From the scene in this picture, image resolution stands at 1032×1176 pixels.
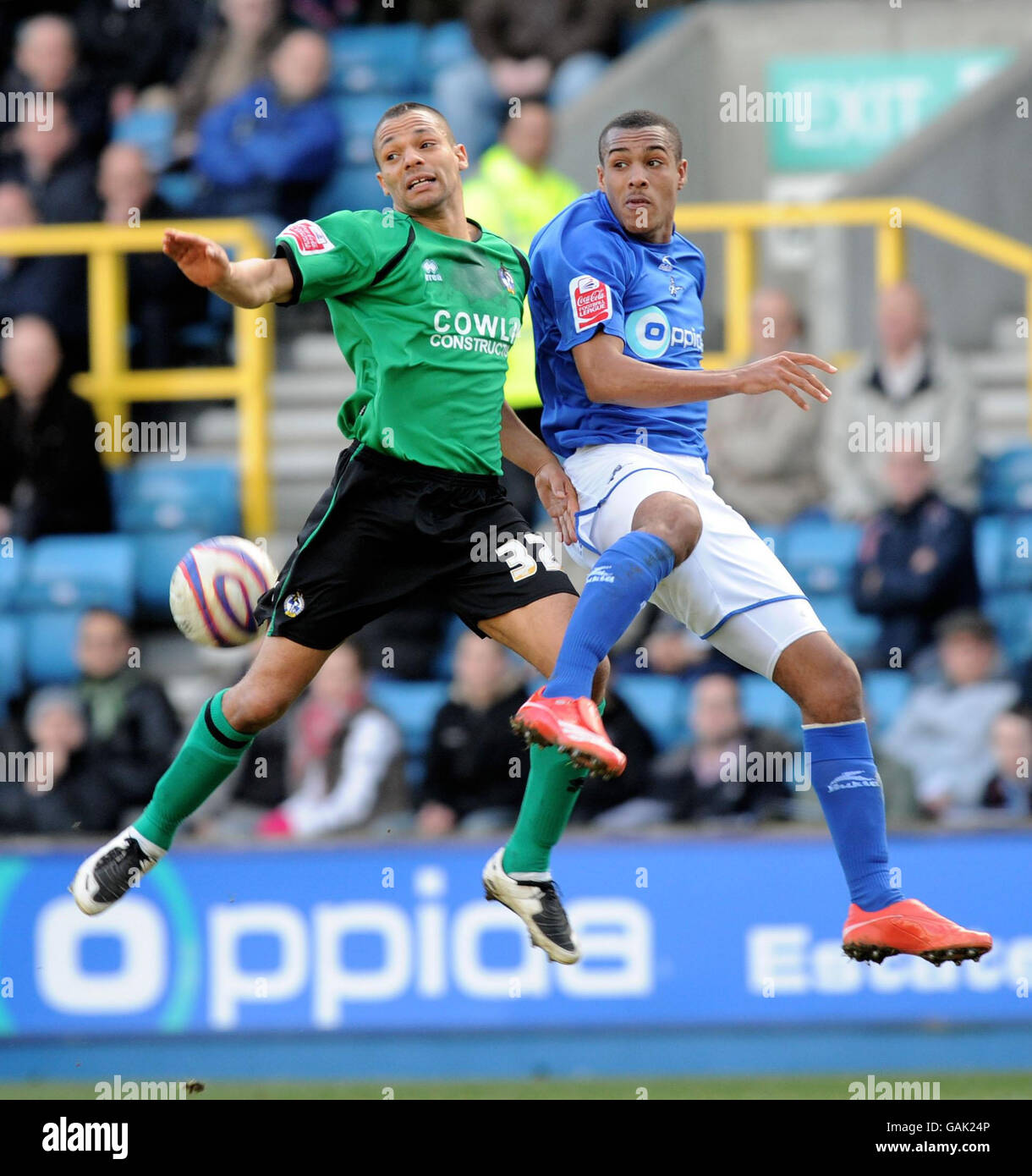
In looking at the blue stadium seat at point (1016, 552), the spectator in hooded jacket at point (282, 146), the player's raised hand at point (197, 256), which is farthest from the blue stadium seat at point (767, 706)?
the player's raised hand at point (197, 256)

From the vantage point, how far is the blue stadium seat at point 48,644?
9.90m

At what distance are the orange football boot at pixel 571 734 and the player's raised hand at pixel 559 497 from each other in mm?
753

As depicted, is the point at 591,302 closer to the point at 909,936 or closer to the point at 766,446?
the point at 909,936

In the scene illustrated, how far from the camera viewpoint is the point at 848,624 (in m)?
9.51

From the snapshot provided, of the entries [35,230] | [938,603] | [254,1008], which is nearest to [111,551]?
[35,230]

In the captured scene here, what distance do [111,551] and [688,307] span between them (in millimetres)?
5117

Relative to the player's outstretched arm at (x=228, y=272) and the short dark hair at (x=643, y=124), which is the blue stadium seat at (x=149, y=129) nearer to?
the short dark hair at (x=643, y=124)

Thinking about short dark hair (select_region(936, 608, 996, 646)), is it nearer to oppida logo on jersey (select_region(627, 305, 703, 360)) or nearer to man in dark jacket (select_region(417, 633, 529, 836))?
man in dark jacket (select_region(417, 633, 529, 836))

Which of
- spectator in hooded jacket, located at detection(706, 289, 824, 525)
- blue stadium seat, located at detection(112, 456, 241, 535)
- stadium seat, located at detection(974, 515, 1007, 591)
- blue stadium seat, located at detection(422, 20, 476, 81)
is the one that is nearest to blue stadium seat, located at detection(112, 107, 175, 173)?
blue stadium seat, located at detection(422, 20, 476, 81)

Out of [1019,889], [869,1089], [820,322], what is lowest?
[869,1089]

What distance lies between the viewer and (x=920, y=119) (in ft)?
39.2

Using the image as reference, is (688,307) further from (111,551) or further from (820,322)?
(820,322)

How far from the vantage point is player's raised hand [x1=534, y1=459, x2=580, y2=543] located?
561cm

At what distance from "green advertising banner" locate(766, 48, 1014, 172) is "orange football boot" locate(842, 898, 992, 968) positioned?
7528mm
